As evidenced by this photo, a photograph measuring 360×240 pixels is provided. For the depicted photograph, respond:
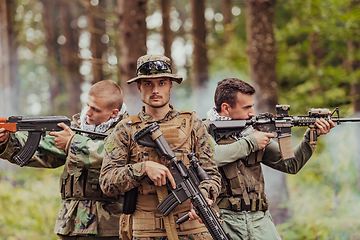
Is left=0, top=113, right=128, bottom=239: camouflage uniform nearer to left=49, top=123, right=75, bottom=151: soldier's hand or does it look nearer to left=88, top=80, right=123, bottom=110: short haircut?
left=49, top=123, right=75, bottom=151: soldier's hand

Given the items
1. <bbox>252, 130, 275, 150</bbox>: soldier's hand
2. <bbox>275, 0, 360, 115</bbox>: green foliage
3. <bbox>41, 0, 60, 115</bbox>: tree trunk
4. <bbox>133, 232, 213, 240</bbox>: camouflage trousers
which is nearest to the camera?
<bbox>133, 232, 213, 240</bbox>: camouflage trousers

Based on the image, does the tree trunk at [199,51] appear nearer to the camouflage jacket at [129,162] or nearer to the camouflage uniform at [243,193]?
the camouflage uniform at [243,193]

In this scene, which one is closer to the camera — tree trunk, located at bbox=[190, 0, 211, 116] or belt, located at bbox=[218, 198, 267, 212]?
belt, located at bbox=[218, 198, 267, 212]

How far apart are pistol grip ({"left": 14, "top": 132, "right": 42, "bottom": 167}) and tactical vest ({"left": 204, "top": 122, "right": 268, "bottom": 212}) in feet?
5.69

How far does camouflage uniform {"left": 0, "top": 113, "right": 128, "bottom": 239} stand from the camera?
387cm

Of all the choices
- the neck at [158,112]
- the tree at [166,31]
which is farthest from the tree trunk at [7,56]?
the neck at [158,112]

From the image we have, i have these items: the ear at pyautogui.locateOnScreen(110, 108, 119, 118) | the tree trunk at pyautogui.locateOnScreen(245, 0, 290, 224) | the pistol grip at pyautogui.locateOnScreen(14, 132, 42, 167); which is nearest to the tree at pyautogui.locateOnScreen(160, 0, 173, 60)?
the tree trunk at pyautogui.locateOnScreen(245, 0, 290, 224)

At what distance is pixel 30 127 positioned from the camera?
3.78 m

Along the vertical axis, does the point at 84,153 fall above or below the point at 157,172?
above

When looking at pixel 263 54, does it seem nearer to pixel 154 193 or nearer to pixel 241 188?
pixel 241 188

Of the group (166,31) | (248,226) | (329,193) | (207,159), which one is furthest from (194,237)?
(166,31)

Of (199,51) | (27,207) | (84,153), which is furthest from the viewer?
(199,51)

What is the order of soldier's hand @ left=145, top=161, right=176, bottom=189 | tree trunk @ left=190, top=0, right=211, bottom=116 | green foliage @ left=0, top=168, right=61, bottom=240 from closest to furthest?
soldier's hand @ left=145, top=161, right=176, bottom=189
green foliage @ left=0, top=168, right=61, bottom=240
tree trunk @ left=190, top=0, right=211, bottom=116

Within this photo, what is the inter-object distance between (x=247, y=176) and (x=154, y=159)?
3.80 ft
